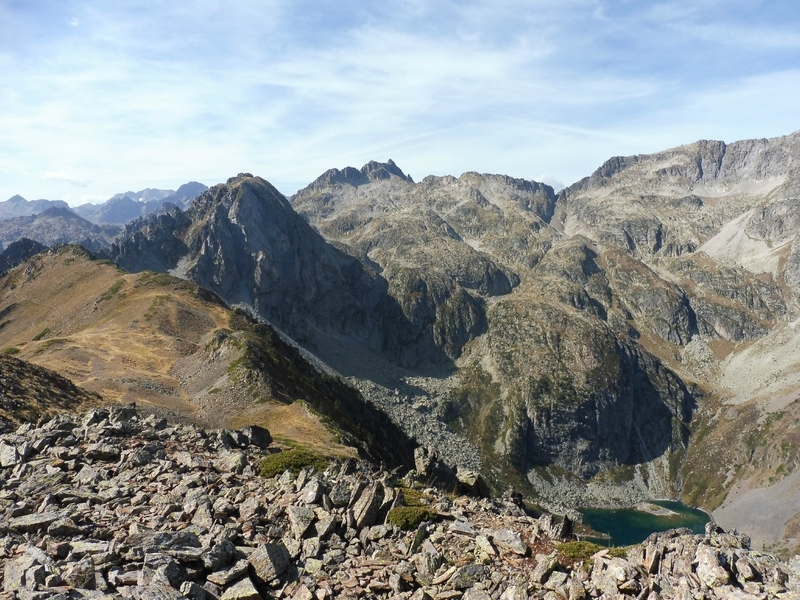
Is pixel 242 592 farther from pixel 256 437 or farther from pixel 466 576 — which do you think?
pixel 256 437

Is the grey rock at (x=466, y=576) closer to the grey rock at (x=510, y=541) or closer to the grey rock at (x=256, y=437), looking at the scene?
the grey rock at (x=510, y=541)

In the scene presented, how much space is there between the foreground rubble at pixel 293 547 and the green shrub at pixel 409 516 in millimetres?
369

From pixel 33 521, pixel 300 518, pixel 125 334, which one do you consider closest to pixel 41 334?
pixel 125 334

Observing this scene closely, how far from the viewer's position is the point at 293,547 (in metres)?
20.1

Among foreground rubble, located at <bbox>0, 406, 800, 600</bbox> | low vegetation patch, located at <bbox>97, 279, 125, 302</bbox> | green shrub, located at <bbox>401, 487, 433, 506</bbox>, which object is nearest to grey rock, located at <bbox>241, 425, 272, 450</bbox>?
foreground rubble, located at <bbox>0, 406, 800, 600</bbox>

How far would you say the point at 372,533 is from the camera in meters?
21.0

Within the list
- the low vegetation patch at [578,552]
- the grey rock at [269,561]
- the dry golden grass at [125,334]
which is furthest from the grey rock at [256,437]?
the low vegetation patch at [578,552]

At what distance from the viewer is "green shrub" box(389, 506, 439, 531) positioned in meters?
21.6

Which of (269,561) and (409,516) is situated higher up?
(269,561)

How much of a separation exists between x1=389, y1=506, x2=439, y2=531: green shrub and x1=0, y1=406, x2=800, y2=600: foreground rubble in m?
0.37

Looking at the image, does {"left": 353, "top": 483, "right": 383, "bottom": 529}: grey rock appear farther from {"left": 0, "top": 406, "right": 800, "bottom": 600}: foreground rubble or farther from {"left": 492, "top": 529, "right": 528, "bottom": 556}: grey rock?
{"left": 492, "top": 529, "right": 528, "bottom": 556}: grey rock

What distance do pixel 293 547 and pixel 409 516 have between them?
5.26m

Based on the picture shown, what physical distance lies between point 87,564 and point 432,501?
15347 mm

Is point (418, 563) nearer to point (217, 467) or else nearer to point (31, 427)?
point (217, 467)
